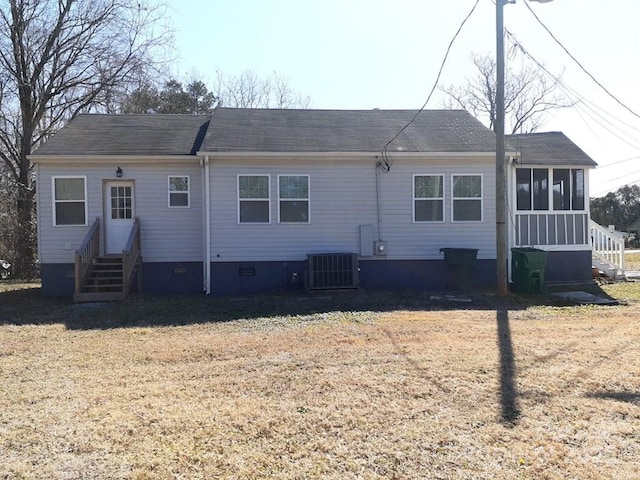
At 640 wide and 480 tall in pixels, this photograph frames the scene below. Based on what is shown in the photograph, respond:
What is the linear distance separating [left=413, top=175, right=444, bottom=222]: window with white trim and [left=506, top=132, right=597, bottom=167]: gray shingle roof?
2362 millimetres

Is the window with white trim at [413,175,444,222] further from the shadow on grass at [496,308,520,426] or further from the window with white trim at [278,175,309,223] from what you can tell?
the shadow on grass at [496,308,520,426]

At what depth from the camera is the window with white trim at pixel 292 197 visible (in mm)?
12062

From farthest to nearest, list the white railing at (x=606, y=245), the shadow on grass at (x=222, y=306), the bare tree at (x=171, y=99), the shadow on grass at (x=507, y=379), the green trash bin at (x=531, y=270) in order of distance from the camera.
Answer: the bare tree at (x=171, y=99) < the white railing at (x=606, y=245) < the green trash bin at (x=531, y=270) < the shadow on grass at (x=222, y=306) < the shadow on grass at (x=507, y=379)

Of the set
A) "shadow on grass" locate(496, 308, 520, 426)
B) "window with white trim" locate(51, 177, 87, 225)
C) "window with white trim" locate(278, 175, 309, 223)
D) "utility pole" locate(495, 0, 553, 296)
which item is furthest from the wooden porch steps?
"utility pole" locate(495, 0, 553, 296)

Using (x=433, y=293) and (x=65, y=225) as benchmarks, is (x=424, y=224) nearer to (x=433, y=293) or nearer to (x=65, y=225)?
(x=433, y=293)

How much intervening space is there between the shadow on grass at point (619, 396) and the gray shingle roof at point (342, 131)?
822 cm

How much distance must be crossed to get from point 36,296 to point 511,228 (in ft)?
37.5

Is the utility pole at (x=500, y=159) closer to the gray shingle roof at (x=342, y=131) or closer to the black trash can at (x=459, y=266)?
the black trash can at (x=459, y=266)

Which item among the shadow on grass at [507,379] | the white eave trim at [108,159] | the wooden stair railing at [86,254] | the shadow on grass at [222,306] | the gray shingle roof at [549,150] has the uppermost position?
the gray shingle roof at [549,150]

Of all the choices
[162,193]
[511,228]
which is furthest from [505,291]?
[162,193]

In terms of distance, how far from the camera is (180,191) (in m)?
12.2

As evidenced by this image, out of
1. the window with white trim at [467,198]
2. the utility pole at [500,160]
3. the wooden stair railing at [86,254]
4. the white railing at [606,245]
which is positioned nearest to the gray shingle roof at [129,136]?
the wooden stair railing at [86,254]

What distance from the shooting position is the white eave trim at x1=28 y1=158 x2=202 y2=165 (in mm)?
11609

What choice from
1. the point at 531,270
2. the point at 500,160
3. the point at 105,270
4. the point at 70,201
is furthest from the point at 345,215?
the point at 70,201
